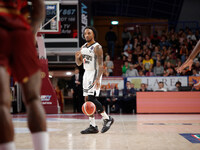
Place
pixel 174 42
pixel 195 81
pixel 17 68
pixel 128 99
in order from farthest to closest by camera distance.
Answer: pixel 174 42, pixel 128 99, pixel 195 81, pixel 17 68

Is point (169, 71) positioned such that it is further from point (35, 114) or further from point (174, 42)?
point (35, 114)

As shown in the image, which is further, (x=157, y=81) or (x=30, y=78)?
(x=157, y=81)

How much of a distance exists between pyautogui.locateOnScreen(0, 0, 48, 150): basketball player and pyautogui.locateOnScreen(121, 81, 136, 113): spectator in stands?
10207 mm

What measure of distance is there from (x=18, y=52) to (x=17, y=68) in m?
0.10

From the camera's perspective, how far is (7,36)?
1648 mm

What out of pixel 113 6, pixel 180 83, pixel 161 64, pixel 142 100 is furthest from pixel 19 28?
pixel 113 6

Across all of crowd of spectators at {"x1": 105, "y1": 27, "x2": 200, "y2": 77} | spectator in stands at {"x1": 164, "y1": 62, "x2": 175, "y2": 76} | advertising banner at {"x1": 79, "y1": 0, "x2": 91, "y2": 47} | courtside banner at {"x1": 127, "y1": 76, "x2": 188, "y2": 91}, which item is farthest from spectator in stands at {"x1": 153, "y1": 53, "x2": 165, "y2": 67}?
advertising banner at {"x1": 79, "y1": 0, "x2": 91, "y2": 47}

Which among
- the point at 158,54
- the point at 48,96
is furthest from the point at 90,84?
the point at 158,54

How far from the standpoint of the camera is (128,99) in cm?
1192

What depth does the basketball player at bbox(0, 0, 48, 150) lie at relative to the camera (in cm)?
162

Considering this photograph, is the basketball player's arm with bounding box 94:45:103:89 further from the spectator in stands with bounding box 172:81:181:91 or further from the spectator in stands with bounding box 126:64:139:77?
the spectator in stands with bounding box 126:64:139:77

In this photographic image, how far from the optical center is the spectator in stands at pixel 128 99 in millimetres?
11883

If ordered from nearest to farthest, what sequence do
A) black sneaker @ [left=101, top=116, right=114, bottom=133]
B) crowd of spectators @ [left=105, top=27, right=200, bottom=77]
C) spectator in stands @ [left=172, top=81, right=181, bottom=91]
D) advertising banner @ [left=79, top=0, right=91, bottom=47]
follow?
black sneaker @ [left=101, top=116, right=114, bottom=133], spectator in stands @ [left=172, top=81, right=181, bottom=91], crowd of spectators @ [left=105, top=27, right=200, bottom=77], advertising banner @ [left=79, top=0, right=91, bottom=47]

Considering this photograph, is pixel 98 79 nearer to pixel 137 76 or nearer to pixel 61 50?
pixel 137 76
